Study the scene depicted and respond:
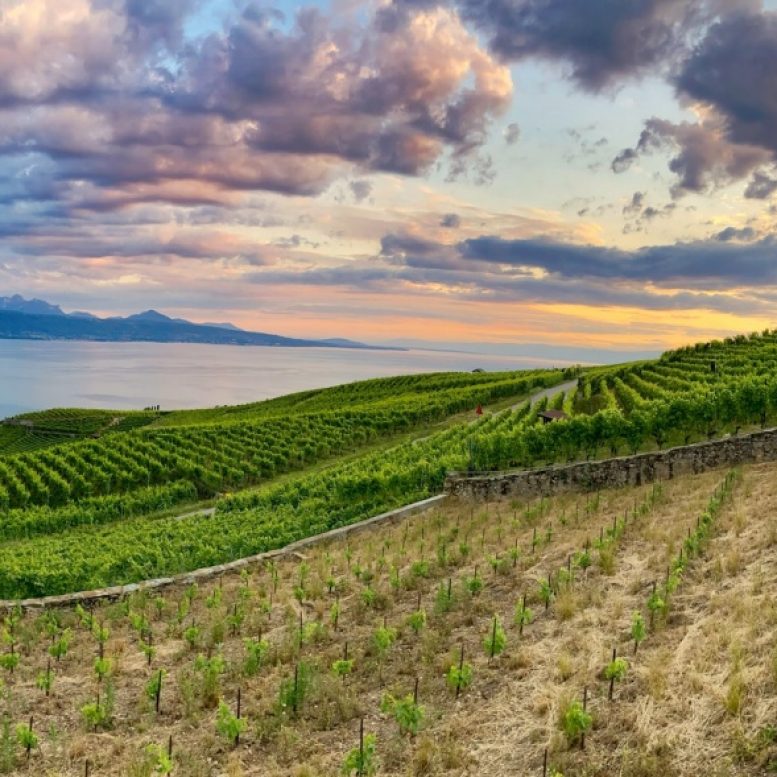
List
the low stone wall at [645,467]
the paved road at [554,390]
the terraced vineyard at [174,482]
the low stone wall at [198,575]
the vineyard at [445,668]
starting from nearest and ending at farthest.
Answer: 1. the vineyard at [445,668]
2. the low stone wall at [198,575]
3. the terraced vineyard at [174,482]
4. the low stone wall at [645,467]
5. the paved road at [554,390]

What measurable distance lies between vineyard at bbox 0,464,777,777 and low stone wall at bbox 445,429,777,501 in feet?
22.6

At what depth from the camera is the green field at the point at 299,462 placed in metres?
26.4

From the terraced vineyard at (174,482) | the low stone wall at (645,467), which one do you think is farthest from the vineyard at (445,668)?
the low stone wall at (645,467)

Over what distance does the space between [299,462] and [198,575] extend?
33016 millimetres

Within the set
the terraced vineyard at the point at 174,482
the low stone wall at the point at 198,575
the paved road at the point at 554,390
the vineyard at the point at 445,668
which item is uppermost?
the paved road at the point at 554,390

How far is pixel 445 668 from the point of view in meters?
11.1

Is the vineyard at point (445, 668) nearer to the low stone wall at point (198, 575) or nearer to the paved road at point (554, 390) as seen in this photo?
the low stone wall at point (198, 575)

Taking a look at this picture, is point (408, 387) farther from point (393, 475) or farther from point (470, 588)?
point (470, 588)

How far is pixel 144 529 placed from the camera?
33.5m

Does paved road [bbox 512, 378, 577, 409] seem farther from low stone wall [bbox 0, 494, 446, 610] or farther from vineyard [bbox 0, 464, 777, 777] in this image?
vineyard [bbox 0, 464, 777, 777]

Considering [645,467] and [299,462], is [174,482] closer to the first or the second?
[299,462]

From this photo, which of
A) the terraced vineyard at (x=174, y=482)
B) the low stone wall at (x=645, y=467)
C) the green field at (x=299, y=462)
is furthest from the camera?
the green field at (x=299, y=462)

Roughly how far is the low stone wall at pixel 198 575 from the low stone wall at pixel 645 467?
5209 mm

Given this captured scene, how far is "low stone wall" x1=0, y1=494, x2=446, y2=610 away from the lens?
18219 millimetres
